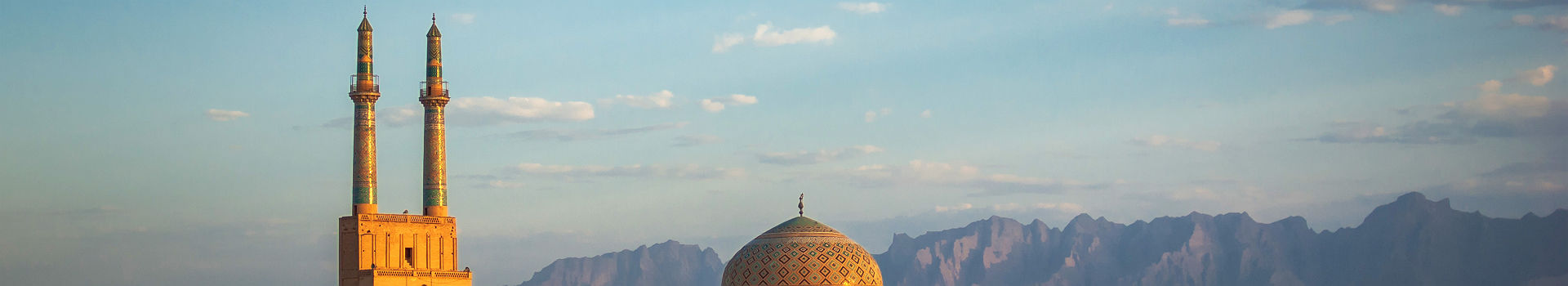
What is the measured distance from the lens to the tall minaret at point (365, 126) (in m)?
53.6

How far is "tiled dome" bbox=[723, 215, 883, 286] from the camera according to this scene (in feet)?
167

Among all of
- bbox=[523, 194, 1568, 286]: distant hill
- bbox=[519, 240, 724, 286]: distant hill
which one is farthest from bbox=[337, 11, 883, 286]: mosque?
bbox=[519, 240, 724, 286]: distant hill

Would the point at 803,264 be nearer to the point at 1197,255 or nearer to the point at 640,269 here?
the point at 640,269

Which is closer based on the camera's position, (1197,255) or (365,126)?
(365,126)

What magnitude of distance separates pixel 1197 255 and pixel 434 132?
122533mm

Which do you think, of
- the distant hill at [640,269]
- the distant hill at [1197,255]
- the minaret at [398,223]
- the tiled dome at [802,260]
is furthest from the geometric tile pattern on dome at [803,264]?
the distant hill at [640,269]

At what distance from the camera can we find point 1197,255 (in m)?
169

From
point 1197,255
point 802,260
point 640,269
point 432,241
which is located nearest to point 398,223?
point 432,241

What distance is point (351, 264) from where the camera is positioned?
52.7 m

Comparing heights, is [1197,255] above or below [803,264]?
above

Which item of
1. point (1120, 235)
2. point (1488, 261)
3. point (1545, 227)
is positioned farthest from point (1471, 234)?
point (1120, 235)

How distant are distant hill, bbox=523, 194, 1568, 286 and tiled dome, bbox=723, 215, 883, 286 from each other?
3198 inches

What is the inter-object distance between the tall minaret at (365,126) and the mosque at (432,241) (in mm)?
22

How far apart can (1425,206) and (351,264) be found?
116 m
